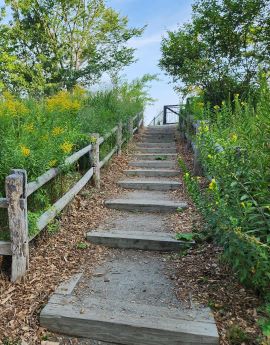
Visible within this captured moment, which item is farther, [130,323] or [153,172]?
[153,172]

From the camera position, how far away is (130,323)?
98.6 inches

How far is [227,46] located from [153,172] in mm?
4767

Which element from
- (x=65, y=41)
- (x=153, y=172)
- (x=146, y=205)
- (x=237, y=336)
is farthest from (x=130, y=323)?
(x=65, y=41)

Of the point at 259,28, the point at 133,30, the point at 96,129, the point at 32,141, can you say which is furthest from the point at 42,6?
the point at 32,141

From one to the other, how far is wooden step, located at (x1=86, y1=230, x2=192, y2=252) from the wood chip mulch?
0.12 m

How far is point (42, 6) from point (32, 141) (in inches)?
638

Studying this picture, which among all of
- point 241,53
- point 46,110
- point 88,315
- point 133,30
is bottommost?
point 88,315

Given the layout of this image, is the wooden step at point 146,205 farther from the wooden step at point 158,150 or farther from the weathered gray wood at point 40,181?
the wooden step at point 158,150

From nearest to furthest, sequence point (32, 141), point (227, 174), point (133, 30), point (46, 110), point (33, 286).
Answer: point (227, 174), point (33, 286), point (32, 141), point (46, 110), point (133, 30)

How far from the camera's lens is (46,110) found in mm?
5168

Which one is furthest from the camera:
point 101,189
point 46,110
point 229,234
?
point 101,189

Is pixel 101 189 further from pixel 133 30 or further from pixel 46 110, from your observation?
pixel 133 30

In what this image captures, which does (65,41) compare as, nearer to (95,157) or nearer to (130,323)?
(95,157)

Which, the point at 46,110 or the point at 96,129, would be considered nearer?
the point at 46,110
